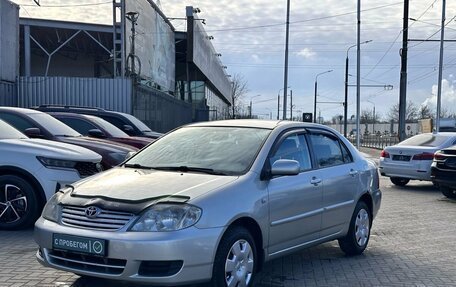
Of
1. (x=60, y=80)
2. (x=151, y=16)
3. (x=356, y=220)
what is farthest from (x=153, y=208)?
(x=151, y=16)

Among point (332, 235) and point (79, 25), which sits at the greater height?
point (79, 25)

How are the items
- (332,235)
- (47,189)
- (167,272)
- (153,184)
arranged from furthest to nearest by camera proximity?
(47,189) → (332,235) → (153,184) → (167,272)

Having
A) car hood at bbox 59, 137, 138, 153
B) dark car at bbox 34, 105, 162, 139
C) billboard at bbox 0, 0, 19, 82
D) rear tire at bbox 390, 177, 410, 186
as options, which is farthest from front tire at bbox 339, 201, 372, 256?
billboard at bbox 0, 0, 19, 82

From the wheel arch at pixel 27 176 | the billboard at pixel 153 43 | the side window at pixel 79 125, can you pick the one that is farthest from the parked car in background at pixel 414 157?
the billboard at pixel 153 43

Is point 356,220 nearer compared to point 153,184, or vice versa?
point 153,184

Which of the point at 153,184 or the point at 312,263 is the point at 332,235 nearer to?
the point at 312,263

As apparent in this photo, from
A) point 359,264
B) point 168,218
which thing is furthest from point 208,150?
point 359,264

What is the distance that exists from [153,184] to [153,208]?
439mm

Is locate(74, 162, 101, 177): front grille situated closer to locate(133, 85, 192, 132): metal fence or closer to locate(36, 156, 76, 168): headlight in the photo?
locate(36, 156, 76, 168): headlight

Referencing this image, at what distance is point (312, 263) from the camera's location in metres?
6.24

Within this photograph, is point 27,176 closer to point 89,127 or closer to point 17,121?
point 17,121

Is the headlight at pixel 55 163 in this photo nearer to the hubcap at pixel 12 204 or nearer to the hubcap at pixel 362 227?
the hubcap at pixel 12 204

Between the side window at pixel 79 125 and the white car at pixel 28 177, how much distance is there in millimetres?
3970

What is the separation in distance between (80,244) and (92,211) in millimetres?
272
